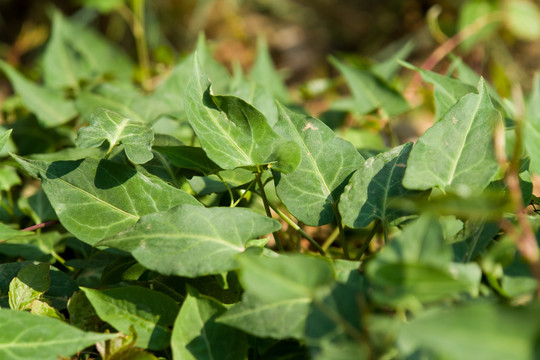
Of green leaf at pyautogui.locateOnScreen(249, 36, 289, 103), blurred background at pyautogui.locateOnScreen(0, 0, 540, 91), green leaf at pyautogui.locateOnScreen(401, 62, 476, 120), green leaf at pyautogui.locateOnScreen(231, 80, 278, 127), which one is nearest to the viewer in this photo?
green leaf at pyautogui.locateOnScreen(401, 62, 476, 120)

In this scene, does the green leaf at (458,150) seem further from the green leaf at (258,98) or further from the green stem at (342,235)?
the green leaf at (258,98)

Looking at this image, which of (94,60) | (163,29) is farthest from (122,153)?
(163,29)

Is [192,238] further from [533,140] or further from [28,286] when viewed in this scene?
[533,140]

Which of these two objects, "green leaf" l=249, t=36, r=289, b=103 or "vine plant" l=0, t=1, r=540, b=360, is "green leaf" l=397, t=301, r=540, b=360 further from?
"green leaf" l=249, t=36, r=289, b=103

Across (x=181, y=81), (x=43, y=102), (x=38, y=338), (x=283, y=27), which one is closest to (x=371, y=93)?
(x=181, y=81)

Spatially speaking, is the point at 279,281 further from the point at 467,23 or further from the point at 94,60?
the point at 467,23

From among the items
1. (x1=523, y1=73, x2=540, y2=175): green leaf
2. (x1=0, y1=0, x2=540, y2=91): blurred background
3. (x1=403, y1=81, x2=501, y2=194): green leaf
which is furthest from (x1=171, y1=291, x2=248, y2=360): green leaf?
(x1=0, y1=0, x2=540, y2=91): blurred background

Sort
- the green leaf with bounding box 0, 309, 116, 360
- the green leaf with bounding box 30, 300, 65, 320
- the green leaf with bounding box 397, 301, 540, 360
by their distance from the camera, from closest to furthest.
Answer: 1. the green leaf with bounding box 397, 301, 540, 360
2. the green leaf with bounding box 0, 309, 116, 360
3. the green leaf with bounding box 30, 300, 65, 320
